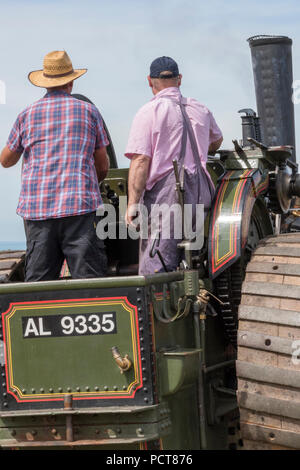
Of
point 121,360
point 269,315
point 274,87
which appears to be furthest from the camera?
point 274,87

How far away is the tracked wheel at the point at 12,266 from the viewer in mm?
5691

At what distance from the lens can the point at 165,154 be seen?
518cm

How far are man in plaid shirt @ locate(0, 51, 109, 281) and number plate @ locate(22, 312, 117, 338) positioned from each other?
41 centimetres

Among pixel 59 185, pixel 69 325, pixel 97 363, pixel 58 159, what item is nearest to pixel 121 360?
pixel 97 363

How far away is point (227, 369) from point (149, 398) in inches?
47.6

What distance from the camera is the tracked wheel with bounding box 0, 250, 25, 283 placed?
5.69 meters

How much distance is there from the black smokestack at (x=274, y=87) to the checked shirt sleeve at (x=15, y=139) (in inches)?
176

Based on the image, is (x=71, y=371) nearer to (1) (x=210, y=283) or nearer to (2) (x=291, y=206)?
(1) (x=210, y=283)

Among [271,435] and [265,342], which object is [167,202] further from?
[271,435]

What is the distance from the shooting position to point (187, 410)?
4953mm

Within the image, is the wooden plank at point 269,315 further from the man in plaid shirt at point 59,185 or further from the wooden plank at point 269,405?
the man in plaid shirt at point 59,185

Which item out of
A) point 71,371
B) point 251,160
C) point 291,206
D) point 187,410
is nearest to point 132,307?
point 71,371

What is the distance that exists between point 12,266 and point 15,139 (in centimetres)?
102

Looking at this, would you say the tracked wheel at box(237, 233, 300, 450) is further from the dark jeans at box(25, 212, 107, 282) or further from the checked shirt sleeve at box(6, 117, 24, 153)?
the checked shirt sleeve at box(6, 117, 24, 153)
